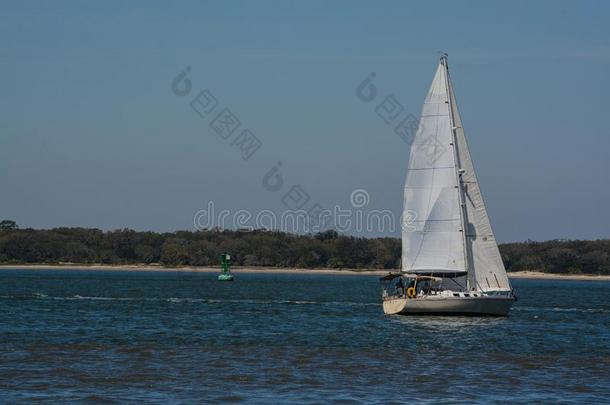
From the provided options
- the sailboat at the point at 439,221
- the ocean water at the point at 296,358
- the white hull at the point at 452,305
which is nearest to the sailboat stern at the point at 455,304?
the white hull at the point at 452,305

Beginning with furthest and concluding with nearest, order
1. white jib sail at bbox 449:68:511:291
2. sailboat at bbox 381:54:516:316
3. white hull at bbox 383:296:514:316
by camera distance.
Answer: white jib sail at bbox 449:68:511:291
sailboat at bbox 381:54:516:316
white hull at bbox 383:296:514:316

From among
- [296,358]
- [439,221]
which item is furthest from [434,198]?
[296,358]

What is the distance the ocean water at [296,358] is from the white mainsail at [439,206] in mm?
3564

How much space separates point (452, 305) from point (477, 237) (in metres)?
6.54

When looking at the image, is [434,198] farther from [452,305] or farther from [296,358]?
[296,358]

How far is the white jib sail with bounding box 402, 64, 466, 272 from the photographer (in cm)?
6806

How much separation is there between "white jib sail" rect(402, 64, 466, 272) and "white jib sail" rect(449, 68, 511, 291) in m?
1.19

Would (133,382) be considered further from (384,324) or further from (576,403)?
(384,324)

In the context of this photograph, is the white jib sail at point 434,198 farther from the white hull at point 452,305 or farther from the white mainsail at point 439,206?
the white hull at point 452,305

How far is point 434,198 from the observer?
6819 centimetres

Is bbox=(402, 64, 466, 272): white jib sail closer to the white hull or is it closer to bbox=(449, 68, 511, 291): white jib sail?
bbox=(449, 68, 511, 291): white jib sail

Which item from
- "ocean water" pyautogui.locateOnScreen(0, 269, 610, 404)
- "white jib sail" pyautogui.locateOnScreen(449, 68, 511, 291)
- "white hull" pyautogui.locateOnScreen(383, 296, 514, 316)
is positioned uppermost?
"white jib sail" pyautogui.locateOnScreen(449, 68, 511, 291)

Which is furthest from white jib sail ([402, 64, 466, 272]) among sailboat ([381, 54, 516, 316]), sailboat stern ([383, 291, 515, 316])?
sailboat stern ([383, 291, 515, 316])

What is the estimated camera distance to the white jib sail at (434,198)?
68.1 m
